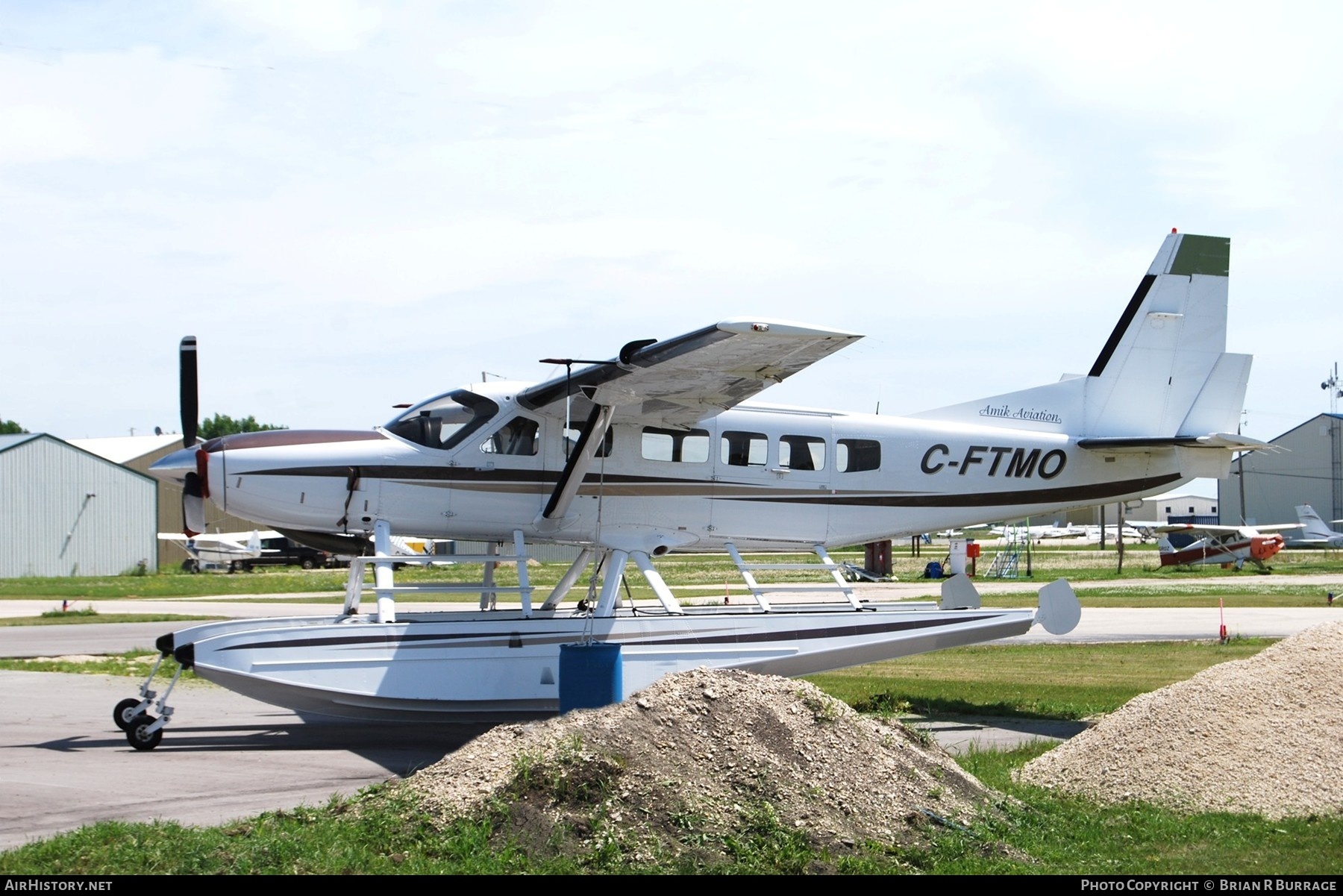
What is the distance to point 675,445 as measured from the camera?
13672 millimetres

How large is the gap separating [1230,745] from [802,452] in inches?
246

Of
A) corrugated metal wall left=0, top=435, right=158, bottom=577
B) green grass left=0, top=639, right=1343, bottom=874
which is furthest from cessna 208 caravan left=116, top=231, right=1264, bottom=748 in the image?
corrugated metal wall left=0, top=435, right=158, bottom=577

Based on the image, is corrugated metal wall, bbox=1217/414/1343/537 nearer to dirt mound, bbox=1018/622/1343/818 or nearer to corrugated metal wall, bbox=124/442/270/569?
corrugated metal wall, bbox=124/442/270/569

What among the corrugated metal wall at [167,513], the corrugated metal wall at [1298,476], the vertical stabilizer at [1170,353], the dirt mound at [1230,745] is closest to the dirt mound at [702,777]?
the dirt mound at [1230,745]

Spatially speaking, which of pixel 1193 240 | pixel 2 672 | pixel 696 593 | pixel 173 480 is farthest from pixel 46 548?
pixel 1193 240

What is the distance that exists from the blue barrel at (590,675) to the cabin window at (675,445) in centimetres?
379

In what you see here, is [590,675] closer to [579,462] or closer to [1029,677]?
[579,462]

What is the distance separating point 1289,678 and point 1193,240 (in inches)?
297

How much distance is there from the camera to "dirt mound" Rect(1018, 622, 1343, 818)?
8.33 meters

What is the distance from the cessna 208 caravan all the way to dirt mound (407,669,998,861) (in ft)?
11.0

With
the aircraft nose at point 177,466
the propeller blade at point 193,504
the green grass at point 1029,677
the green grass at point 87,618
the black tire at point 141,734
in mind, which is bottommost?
the green grass at point 87,618

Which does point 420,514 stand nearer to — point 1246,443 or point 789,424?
point 789,424

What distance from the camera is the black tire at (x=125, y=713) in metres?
11.5

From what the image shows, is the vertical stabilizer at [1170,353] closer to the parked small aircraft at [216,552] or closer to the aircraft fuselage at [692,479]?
the aircraft fuselage at [692,479]
